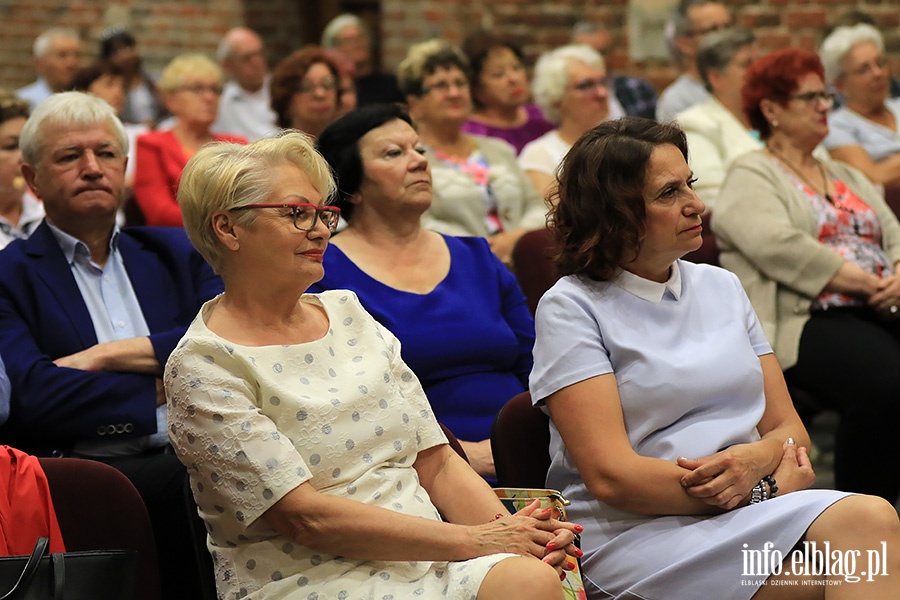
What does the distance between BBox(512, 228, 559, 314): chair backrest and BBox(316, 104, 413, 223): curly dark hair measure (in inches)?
24.0

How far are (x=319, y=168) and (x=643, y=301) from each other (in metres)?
0.67

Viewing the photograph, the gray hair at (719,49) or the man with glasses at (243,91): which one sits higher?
the gray hair at (719,49)

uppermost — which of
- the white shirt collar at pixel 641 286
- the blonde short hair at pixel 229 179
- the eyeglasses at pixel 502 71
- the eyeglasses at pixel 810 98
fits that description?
the blonde short hair at pixel 229 179

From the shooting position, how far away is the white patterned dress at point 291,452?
5.99 feet

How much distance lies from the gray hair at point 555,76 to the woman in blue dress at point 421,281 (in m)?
2.01

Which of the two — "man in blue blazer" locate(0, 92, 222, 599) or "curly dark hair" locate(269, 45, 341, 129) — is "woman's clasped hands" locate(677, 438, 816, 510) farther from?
"curly dark hair" locate(269, 45, 341, 129)

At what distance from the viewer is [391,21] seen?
6828 mm

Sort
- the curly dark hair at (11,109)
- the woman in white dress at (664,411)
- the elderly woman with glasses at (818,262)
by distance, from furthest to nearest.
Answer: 1. the curly dark hair at (11,109)
2. the elderly woman with glasses at (818,262)
3. the woman in white dress at (664,411)

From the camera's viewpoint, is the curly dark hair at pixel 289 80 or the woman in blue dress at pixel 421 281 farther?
the curly dark hair at pixel 289 80

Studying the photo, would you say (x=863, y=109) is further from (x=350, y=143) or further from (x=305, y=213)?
(x=305, y=213)

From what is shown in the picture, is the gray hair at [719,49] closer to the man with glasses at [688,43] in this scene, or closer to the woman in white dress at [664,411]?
the man with glasses at [688,43]

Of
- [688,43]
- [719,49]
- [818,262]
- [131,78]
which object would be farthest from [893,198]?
[131,78]

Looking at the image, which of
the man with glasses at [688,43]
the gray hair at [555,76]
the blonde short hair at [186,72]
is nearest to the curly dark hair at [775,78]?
the gray hair at [555,76]

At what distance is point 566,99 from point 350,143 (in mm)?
2095
